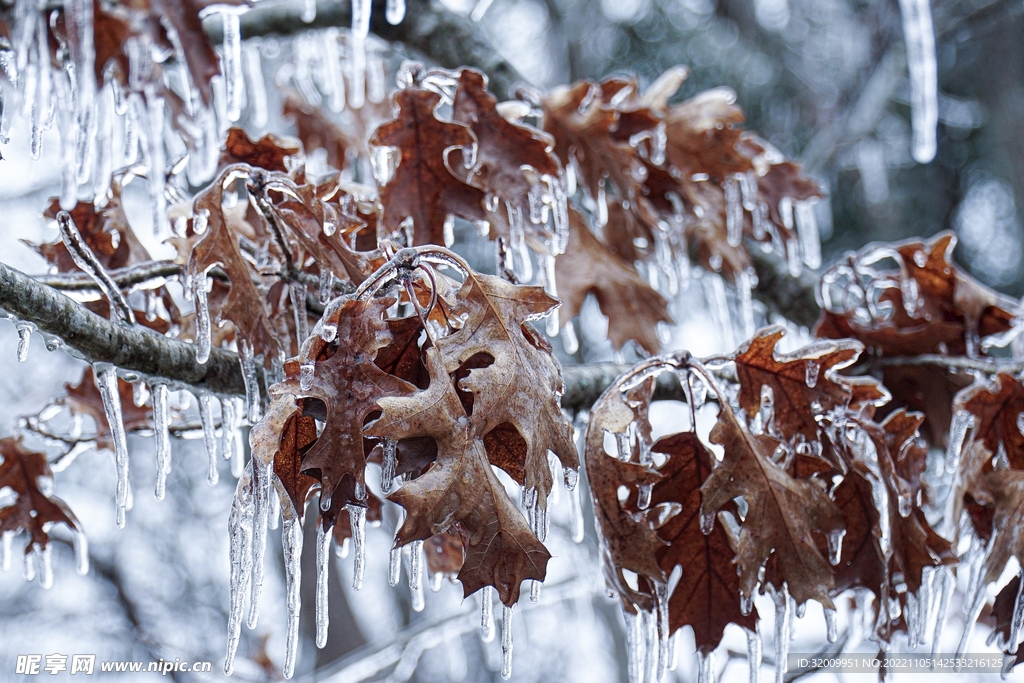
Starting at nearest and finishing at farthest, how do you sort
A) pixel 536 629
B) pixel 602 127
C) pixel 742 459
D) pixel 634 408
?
pixel 742 459 → pixel 634 408 → pixel 602 127 → pixel 536 629

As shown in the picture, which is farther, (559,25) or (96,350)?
(559,25)

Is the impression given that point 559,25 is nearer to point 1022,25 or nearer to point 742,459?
point 1022,25

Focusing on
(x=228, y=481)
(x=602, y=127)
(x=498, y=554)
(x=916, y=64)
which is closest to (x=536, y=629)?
(x=228, y=481)

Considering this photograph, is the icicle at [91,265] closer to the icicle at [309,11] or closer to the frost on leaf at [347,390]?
the frost on leaf at [347,390]

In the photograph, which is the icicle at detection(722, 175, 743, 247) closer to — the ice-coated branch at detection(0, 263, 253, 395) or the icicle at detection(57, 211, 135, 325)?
the ice-coated branch at detection(0, 263, 253, 395)

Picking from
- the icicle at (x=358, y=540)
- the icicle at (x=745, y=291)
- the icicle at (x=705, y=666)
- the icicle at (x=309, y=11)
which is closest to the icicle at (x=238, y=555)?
the icicle at (x=358, y=540)

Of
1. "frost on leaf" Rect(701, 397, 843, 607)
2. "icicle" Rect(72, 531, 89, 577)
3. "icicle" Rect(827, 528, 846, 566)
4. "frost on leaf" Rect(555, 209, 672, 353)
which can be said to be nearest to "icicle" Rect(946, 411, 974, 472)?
"icicle" Rect(827, 528, 846, 566)

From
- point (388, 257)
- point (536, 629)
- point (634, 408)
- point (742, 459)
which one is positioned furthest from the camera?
point (536, 629)

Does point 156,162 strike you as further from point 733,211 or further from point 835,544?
point 835,544
